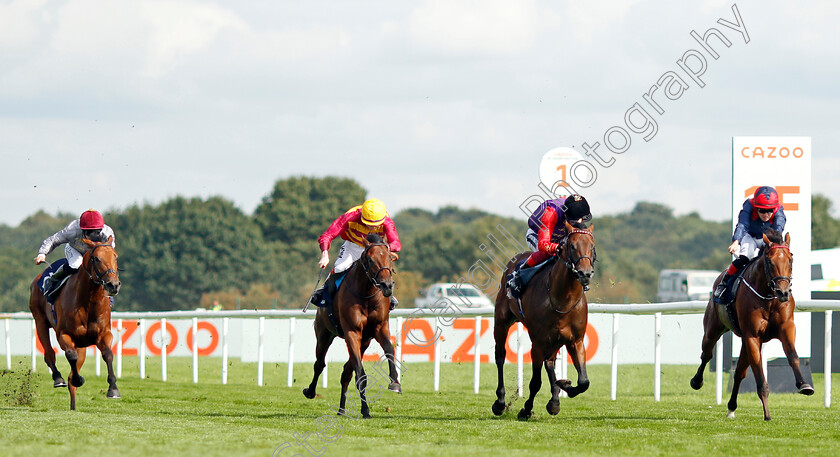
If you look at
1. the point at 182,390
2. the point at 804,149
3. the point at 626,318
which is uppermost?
the point at 804,149

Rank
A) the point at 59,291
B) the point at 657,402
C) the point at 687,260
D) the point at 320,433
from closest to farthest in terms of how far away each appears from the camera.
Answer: the point at 320,433, the point at 59,291, the point at 657,402, the point at 687,260

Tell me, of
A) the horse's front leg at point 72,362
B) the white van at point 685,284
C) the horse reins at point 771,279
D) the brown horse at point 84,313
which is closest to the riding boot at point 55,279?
the brown horse at point 84,313

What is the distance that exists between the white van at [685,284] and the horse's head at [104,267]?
40.4m

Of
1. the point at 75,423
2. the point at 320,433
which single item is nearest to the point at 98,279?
the point at 75,423

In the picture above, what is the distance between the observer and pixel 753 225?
10.0m

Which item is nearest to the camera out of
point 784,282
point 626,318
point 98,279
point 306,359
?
point 784,282

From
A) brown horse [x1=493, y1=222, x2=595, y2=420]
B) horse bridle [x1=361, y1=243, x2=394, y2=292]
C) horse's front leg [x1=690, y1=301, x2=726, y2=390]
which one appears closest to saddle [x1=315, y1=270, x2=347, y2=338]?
horse bridle [x1=361, y1=243, x2=394, y2=292]

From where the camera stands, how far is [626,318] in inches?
703

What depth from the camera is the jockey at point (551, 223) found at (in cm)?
915

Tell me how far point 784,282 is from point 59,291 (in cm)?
690

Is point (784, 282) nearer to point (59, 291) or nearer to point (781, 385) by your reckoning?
point (781, 385)

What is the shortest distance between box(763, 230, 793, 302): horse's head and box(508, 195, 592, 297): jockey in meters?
1.56

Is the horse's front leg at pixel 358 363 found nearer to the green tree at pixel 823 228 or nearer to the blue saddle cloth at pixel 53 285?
the blue saddle cloth at pixel 53 285

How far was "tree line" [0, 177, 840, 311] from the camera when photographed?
55.6 metres
